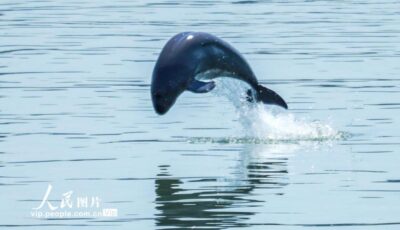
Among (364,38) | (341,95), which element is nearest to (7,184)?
(341,95)

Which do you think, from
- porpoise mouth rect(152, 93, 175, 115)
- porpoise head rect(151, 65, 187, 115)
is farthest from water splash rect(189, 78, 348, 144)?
porpoise mouth rect(152, 93, 175, 115)

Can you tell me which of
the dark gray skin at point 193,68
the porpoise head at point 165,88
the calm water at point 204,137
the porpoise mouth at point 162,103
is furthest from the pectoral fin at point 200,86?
the calm water at point 204,137

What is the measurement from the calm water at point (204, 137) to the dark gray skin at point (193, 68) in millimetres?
827

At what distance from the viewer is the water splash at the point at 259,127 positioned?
23625 millimetres

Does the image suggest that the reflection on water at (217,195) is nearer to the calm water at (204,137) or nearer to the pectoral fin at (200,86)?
the calm water at (204,137)

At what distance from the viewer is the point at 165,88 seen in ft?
68.6

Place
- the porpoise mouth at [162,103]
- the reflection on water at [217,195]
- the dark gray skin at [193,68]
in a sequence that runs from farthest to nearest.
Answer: the dark gray skin at [193,68] → the porpoise mouth at [162,103] → the reflection on water at [217,195]

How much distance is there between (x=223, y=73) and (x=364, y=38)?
17.4 meters

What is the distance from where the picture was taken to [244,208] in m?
18.7

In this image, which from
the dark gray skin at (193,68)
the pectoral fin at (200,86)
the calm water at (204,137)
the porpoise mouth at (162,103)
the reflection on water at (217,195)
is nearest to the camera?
the reflection on water at (217,195)

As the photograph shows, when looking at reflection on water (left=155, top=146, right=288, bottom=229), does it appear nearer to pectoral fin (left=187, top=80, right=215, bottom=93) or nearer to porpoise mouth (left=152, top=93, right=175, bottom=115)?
porpoise mouth (left=152, top=93, right=175, bottom=115)

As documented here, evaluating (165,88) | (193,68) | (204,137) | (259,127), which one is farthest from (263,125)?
(165,88)

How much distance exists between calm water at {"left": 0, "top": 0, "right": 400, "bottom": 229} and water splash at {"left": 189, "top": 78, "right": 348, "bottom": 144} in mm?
33

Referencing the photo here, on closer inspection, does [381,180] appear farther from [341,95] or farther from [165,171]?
[341,95]
